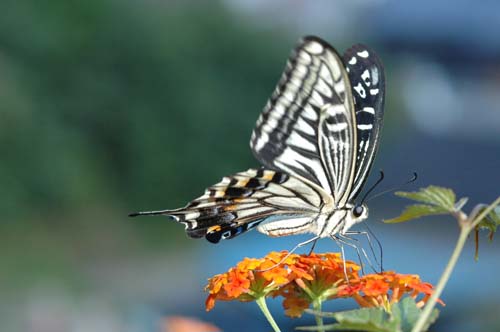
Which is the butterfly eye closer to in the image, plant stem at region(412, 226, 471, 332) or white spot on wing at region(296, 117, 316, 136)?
white spot on wing at region(296, 117, 316, 136)

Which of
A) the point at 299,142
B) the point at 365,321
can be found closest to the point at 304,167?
the point at 299,142

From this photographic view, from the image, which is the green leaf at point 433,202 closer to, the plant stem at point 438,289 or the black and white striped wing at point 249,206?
the plant stem at point 438,289

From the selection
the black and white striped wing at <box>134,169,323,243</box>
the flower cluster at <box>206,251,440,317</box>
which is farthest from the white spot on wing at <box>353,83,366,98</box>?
the flower cluster at <box>206,251,440,317</box>

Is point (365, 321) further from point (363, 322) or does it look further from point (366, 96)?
point (366, 96)

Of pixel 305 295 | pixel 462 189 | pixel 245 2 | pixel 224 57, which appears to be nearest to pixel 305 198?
pixel 305 295

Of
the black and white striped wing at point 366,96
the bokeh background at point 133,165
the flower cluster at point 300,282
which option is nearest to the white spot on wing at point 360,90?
the black and white striped wing at point 366,96

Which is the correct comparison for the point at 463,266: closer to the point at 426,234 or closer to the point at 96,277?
the point at 426,234

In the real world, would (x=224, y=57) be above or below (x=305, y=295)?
above
